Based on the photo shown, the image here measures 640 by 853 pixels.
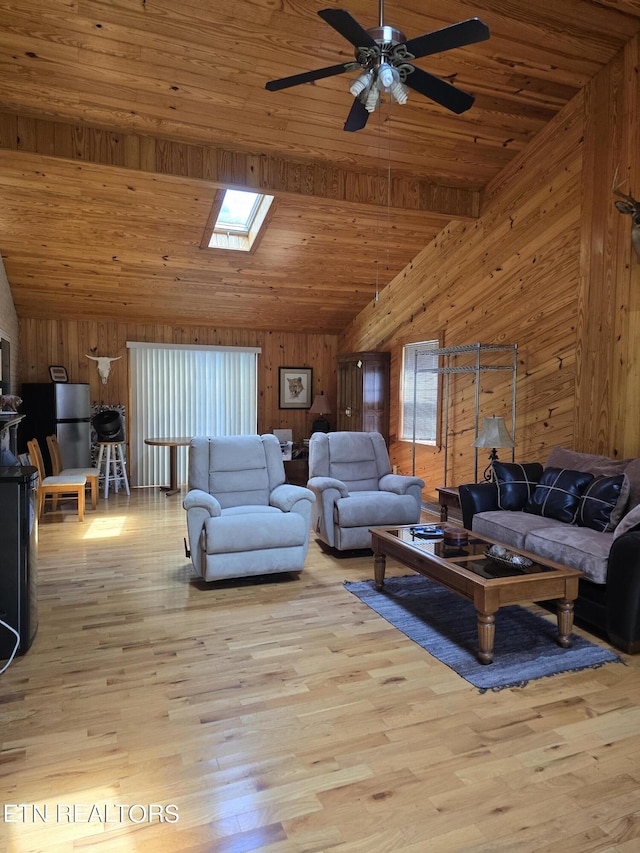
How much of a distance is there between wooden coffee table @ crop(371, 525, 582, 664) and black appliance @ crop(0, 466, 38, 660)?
2136 millimetres

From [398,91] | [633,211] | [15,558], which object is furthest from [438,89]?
[15,558]

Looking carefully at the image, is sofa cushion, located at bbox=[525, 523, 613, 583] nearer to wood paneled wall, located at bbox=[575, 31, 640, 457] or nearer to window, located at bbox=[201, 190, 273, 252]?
wood paneled wall, located at bbox=[575, 31, 640, 457]

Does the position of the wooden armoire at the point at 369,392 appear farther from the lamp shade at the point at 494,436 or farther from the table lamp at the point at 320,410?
the lamp shade at the point at 494,436

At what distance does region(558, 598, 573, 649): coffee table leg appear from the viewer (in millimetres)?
2980

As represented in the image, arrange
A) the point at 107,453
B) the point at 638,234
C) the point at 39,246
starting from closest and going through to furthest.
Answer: the point at 638,234, the point at 39,246, the point at 107,453

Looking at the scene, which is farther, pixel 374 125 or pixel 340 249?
pixel 340 249

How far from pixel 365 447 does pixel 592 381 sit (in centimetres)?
200

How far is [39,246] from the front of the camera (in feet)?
19.8

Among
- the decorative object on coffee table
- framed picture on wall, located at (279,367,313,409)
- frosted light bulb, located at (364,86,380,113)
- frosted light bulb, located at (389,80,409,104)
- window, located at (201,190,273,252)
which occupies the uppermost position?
window, located at (201,190,273,252)

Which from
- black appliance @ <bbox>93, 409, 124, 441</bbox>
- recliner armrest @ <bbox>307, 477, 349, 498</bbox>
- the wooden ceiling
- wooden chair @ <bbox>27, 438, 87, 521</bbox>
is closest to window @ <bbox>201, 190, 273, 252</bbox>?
the wooden ceiling

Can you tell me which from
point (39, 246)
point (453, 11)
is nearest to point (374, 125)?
point (453, 11)

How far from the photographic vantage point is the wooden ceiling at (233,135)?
371cm

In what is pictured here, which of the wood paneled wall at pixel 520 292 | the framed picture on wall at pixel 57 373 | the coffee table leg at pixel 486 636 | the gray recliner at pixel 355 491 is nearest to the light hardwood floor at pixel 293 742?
the coffee table leg at pixel 486 636

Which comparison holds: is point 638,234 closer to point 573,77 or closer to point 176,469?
point 573,77
